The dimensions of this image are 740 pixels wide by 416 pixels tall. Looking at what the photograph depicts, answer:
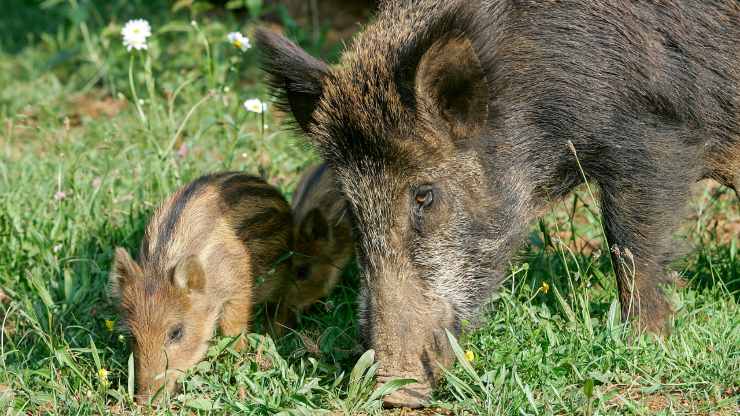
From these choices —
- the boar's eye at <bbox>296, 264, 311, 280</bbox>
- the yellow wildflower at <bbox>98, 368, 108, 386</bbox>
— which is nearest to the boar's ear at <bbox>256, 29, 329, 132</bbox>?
the boar's eye at <bbox>296, 264, 311, 280</bbox>

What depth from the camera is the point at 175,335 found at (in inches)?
159

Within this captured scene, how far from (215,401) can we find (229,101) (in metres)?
3.40

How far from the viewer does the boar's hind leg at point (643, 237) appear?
4121 millimetres

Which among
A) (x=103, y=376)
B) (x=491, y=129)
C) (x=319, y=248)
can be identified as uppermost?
(x=491, y=129)

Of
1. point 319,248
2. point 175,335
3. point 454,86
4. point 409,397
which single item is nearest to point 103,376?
point 175,335

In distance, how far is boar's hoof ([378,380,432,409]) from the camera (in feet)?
11.8

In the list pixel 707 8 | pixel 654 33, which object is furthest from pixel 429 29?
pixel 707 8

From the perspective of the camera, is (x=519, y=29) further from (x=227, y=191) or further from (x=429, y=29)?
(x=227, y=191)

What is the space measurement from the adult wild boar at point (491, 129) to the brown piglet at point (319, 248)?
28.3 inches

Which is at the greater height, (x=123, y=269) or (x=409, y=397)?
(x=123, y=269)

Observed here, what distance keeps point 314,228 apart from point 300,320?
487mm

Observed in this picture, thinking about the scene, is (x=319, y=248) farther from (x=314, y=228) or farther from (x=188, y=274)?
(x=188, y=274)

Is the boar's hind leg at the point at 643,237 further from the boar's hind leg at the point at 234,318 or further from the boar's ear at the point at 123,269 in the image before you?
the boar's ear at the point at 123,269

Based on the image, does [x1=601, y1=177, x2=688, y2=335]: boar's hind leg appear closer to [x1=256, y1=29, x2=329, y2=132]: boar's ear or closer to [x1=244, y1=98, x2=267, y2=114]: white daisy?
[x1=256, y1=29, x2=329, y2=132]: boar's ear
